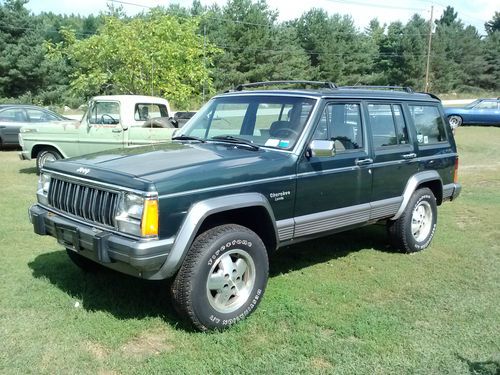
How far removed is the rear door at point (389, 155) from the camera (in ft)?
18.4

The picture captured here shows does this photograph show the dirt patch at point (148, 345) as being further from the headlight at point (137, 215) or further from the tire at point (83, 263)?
the tire at point (83, 263)

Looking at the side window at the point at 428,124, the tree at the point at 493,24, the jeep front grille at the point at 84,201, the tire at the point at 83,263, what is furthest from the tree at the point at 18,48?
the tree at the point at 493,24

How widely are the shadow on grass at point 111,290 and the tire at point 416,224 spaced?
2766 mm

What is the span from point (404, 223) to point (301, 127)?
205 centimetres

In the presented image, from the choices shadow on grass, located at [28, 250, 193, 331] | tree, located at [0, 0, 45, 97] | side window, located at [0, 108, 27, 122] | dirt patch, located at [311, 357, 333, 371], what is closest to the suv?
shadow on grass, located at [28, 250, 193, 331]

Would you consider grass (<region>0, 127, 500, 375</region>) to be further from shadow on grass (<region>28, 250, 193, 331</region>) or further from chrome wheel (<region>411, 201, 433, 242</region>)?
chrome wheel (<region>411, 201, 433, 242</region>)

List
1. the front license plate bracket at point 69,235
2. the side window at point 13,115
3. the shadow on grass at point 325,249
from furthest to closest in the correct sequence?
1. the side window at point 13,115
2. the shadow on grass at point 325,249
3. the front license plate bracket at point 69,235

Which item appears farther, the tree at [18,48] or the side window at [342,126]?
the tree at [18,48]

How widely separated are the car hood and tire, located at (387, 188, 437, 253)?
2111 mm

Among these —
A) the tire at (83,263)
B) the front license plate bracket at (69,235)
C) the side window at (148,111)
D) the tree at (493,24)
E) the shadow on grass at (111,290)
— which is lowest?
the shadow on grass at (111,290)

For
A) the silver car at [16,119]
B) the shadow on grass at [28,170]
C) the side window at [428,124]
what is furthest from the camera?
the silver car at [16,119]

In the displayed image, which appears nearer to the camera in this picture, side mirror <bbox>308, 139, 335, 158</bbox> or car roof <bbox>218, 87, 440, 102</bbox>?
side mirror <bbox>308, 139, 335, 158</bbox>

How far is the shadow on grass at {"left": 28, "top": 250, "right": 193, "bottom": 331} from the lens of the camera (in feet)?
14.7

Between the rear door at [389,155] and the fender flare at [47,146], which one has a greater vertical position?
the rear door at [389,155]
